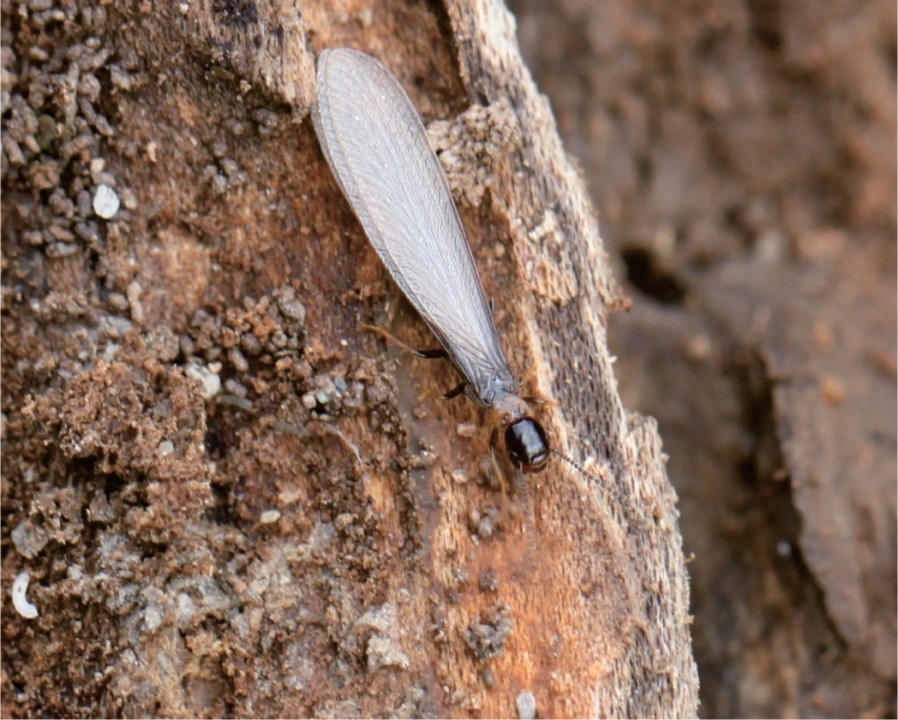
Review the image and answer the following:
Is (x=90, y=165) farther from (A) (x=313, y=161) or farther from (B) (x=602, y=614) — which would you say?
(B) (x=602, y=614)

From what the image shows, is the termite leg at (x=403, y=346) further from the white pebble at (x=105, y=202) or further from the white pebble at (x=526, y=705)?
the white pebble at (x=526, y=705)

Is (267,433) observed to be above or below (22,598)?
above

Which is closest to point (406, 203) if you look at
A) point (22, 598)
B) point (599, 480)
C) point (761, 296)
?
point (599, 480)

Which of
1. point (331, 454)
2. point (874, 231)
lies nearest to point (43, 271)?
point (331, 454)

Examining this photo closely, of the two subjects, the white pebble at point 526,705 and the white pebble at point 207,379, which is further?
the white pebble at point 207,379

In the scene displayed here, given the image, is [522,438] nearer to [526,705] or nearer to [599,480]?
[599,480]

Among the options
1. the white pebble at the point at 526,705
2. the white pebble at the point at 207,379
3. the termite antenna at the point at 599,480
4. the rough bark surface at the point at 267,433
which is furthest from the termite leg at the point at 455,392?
the white pebble at the point at 526,705

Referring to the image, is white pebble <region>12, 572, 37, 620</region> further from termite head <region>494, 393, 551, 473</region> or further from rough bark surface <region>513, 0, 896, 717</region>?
rough bark surface <region>513, 0, 896, 717</region>

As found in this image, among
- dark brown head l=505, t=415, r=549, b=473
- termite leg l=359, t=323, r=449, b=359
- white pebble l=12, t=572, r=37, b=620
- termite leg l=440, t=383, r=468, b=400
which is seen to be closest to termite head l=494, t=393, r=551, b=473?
dark brown head l=505, t=415, r=549, b=473
